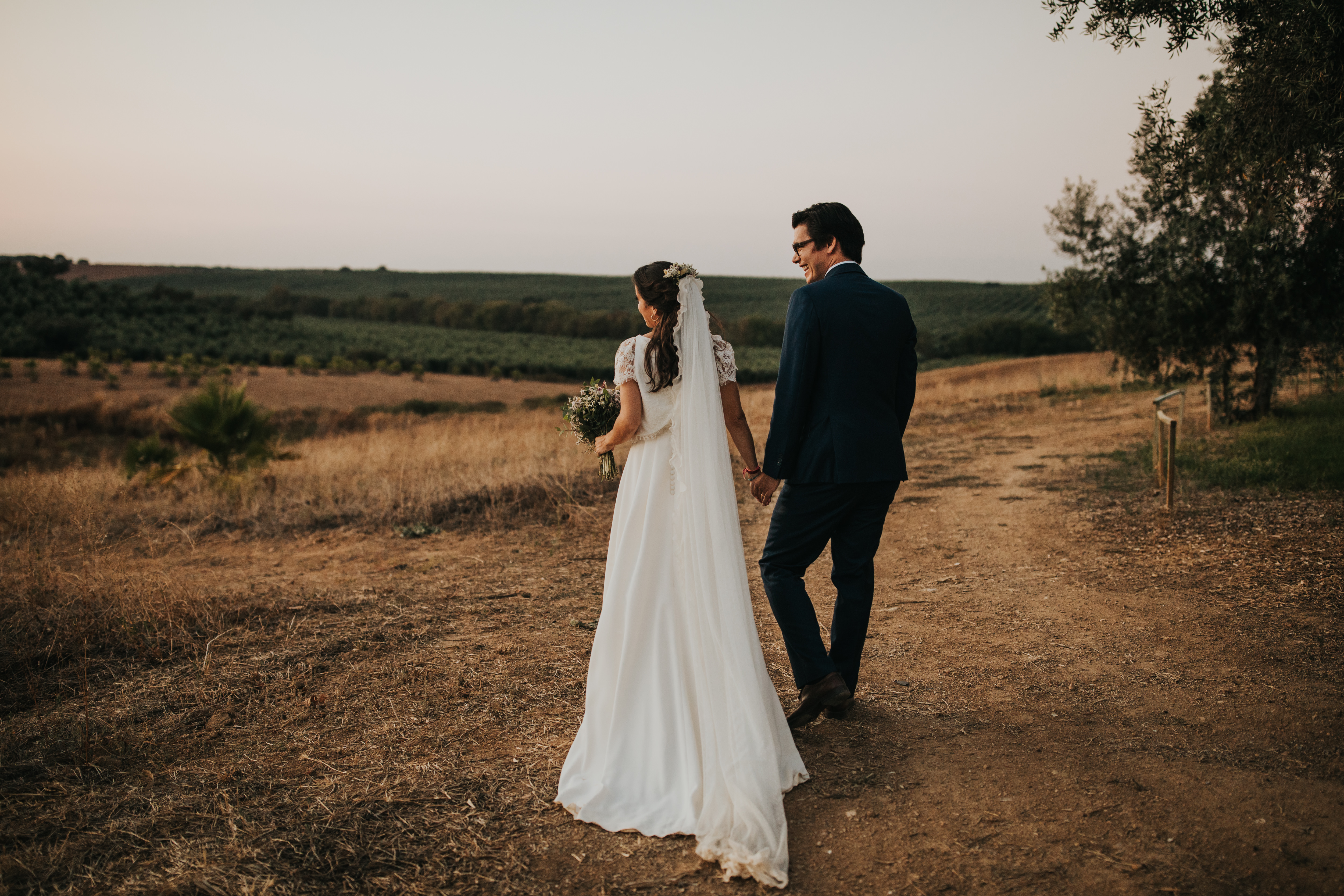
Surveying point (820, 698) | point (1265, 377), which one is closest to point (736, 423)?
point (820, 698)

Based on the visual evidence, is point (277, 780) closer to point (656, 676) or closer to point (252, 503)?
point (656, 676)

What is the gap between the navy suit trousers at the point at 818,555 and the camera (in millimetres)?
3754

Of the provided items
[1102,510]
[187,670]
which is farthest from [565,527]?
[1102,510]

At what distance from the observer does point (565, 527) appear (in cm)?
923

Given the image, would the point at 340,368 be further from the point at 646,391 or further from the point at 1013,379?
the point at 646,391

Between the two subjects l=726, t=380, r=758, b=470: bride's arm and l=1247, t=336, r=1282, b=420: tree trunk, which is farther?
l=1247, t=336, r=1282, b=420: tree trunk

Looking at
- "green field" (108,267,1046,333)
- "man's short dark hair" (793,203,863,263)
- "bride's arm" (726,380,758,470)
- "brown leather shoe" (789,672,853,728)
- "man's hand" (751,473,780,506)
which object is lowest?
"brown leather shoe" (789,672,853,728)

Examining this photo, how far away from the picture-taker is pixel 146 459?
13375 mm

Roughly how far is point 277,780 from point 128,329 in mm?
66649

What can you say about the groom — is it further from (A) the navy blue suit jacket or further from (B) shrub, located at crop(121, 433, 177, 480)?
(B) shrub, located at crop(121, 433, 177, 480)

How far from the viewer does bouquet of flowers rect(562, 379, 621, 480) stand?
13.7 feet

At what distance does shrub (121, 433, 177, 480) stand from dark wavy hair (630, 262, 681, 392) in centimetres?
1246

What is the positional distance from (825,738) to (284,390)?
4304cm

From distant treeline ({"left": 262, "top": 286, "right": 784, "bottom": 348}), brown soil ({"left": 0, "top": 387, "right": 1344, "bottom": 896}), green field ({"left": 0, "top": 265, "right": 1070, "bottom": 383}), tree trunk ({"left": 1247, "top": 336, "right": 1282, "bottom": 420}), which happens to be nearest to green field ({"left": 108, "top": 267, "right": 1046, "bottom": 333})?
green field ({"left": 0, "top": 265, "right": 1070, "bottom": 383})
